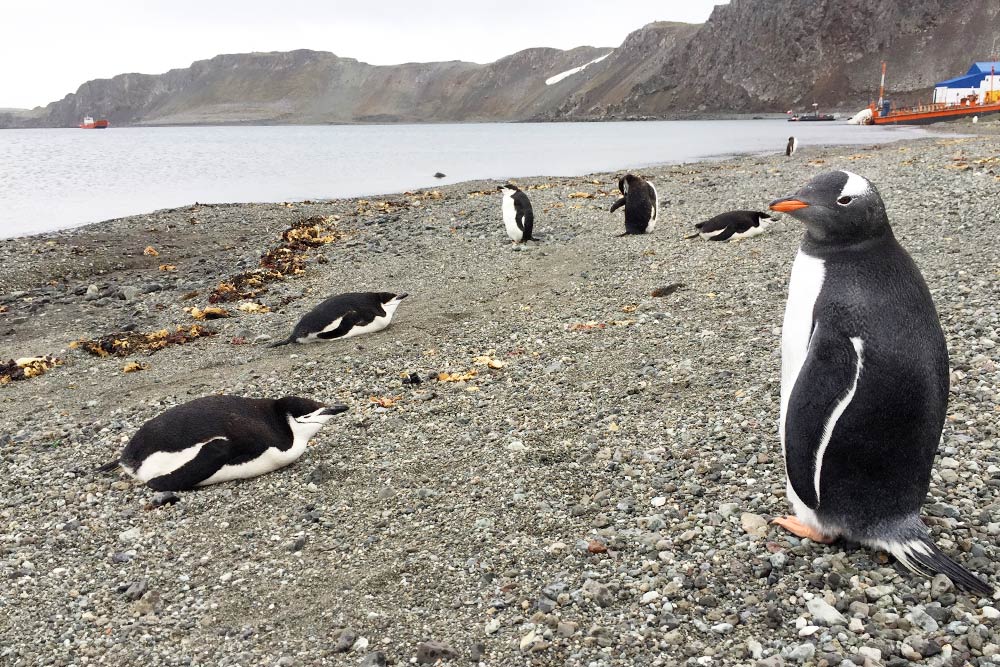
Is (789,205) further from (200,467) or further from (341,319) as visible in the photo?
(341,319)

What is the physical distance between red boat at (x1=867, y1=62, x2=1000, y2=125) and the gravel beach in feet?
165

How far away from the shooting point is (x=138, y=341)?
26.9ft

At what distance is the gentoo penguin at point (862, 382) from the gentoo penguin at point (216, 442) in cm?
309

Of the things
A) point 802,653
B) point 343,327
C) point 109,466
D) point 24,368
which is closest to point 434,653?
point 802,653

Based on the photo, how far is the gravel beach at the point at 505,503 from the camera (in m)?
3.00

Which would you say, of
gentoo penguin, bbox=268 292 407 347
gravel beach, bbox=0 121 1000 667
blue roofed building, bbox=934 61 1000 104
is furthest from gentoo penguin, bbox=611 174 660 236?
blue roofed building, bbox=934 61 1000 104

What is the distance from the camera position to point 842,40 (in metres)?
124

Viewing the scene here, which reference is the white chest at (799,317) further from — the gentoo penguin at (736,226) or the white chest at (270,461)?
the gentoo penguin at (736,226)

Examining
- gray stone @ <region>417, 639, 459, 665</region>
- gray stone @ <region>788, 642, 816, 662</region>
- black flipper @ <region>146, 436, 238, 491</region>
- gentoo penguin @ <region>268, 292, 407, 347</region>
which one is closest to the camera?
gray stone @ <region>788, 642, 816, 662</region>

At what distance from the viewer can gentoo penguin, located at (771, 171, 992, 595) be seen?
299 centimetres

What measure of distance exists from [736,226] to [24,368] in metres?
8.54

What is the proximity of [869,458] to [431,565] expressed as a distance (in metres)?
2.04

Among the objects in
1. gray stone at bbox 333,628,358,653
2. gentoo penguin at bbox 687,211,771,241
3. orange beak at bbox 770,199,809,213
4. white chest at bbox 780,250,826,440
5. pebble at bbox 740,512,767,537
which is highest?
orange beak at bbox 770,199,809,213

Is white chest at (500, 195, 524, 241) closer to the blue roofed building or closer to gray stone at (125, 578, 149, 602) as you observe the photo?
gray stone at (125, 578, 149, 602)
